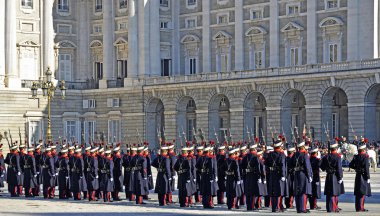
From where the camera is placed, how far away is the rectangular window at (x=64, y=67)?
284 ft

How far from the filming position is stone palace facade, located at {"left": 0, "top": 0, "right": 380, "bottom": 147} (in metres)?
69.5

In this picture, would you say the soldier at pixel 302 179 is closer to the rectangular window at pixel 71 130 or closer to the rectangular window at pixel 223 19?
the rectangular window at pixel 223 19

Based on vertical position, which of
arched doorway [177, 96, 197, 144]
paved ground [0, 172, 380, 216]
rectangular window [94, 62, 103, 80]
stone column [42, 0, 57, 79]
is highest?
stone column [42, 0, 57, 79]

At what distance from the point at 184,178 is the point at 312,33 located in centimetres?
3918

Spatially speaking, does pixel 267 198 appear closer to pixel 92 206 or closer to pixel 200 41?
pixel 92 206

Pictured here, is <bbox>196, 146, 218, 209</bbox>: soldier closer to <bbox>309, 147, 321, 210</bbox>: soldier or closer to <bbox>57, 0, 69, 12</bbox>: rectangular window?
<bbox>309, 147, 321, 210</bbox>: soldier

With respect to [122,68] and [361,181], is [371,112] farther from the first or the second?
[361,181]

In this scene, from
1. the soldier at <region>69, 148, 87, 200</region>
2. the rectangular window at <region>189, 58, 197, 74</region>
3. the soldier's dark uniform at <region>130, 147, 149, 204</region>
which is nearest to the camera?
the soldier's dark uniform at <region>130, 147, 149, 204</region>

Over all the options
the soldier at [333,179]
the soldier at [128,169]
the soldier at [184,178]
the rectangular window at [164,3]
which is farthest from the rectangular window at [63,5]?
the soldier at [333,179]

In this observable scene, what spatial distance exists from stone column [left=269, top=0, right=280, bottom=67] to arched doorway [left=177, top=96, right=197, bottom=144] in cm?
790

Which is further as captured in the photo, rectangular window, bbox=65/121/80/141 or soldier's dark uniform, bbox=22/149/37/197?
rectangular window, bbox=65/121/80/141

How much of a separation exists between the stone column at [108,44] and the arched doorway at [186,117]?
7.46m

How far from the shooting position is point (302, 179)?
32.4m

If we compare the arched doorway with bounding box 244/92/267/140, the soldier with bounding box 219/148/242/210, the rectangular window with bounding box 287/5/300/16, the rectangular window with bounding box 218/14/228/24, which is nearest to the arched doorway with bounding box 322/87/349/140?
the arched doorway with bounding box 244/92/267/140
